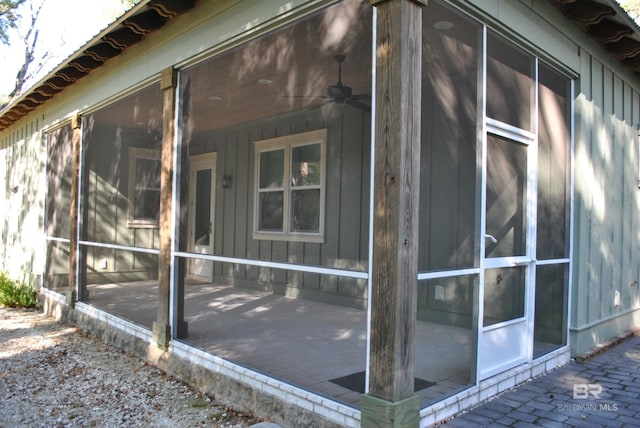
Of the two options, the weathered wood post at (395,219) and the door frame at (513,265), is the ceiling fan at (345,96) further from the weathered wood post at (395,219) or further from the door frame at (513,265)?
the weathered wood post at (395,219)

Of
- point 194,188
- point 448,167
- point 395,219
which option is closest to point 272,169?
point 194,188

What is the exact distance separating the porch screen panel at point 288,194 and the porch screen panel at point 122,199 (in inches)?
32.3

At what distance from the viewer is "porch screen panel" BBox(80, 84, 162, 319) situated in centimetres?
810

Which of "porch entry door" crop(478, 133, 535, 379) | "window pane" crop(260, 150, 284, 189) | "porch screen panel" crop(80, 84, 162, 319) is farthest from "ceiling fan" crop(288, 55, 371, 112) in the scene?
"porch screen panel" crop(80, 84, 162, 319)

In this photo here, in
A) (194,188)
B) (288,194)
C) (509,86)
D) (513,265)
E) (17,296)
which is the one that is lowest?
(17,296)

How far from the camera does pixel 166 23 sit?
4.36 meters

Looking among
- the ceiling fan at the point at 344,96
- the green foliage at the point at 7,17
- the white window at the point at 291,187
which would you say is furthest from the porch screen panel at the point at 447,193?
the green foliage at the point at 7,17

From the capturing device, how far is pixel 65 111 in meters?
6.45

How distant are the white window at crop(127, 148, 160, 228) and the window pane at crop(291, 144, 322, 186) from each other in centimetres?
315

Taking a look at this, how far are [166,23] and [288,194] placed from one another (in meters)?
3.06

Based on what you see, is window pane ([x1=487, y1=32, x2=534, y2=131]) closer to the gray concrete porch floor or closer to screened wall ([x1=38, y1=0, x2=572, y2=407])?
screened wall ([x1=38, y1=0, x2=572, y2=407])

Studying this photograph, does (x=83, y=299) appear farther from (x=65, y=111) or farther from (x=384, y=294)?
(x=384, y=294)

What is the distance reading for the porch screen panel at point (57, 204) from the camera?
7.02 meters

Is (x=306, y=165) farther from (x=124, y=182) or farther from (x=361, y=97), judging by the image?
(x=124, y=182)
